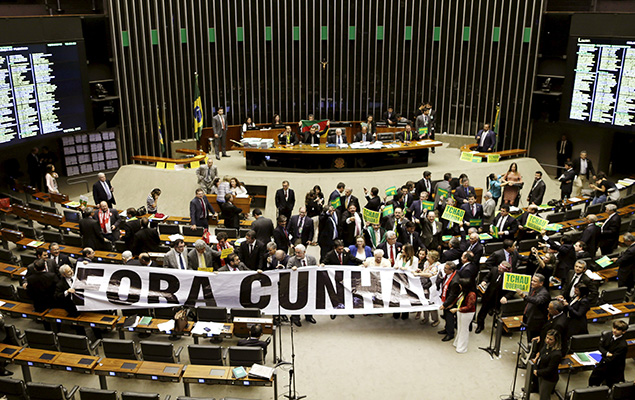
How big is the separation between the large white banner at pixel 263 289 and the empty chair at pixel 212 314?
0.28 metres

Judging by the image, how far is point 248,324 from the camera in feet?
28.9

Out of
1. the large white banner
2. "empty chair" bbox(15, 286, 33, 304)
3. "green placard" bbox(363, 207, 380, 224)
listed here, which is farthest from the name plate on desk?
"empty chair" bbox(15, 286, 33, 304)

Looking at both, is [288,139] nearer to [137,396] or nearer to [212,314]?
[212,314]

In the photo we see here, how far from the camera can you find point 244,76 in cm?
2027

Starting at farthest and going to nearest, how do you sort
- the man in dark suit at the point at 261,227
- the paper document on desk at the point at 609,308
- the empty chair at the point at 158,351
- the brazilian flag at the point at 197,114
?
the brazilian flag at the point at 197,114 → the man in dark suit at the point at 261,227 → the paper document on desk at the point at 609,308 → the empty chair at the point at 158,351

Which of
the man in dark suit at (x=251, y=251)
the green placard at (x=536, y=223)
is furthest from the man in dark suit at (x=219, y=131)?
the green placard at (x=536, y=223)

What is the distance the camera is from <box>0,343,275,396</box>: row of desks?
771cm

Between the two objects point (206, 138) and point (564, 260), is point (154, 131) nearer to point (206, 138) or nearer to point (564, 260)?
point (206, 138)

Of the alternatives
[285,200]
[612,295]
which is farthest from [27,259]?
[612,295]

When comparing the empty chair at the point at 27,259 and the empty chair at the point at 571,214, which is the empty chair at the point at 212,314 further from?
the empty chair at the point at 571,214

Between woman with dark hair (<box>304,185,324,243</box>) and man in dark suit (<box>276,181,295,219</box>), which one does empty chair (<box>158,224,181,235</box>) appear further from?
woman with dark hair (<box>304,185,324,243</box>)

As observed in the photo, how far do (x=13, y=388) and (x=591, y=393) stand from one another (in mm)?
7535

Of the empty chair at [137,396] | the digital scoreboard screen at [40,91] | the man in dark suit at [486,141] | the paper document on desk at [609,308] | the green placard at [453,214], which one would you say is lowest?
the empty chair at [137,396]

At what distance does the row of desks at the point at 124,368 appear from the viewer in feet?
25.3
